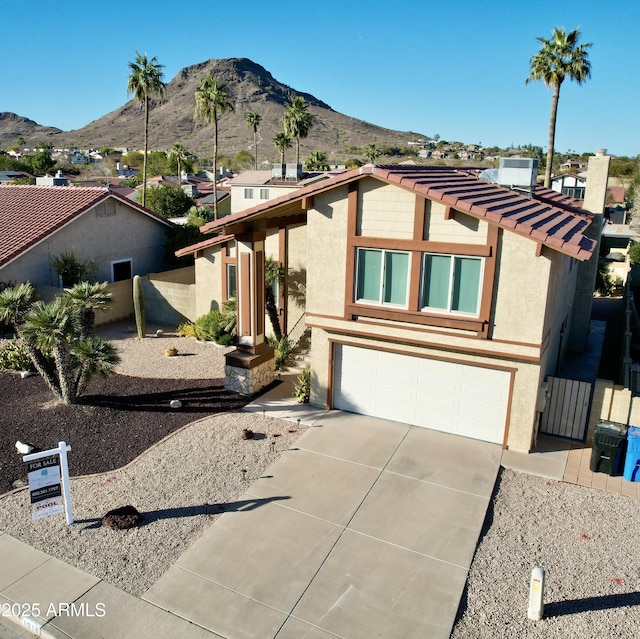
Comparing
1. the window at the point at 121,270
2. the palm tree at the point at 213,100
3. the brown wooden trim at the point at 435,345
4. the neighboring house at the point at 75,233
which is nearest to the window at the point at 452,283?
the brown wooden trim at the point at 435,345

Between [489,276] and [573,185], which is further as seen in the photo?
[573,185]

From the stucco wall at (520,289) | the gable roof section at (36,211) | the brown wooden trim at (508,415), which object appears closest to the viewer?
the stucco wall at (520,289)

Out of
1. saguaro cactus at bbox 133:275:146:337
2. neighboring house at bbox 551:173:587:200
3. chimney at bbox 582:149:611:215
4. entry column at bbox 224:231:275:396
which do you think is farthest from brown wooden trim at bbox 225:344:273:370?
neighboring house at bbox 551:173:587:200

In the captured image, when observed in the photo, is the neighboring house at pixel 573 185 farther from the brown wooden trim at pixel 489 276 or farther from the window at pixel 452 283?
the brown wooden trim at pixel 489 276

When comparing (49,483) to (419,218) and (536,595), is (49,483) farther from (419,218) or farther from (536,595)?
(419,218)

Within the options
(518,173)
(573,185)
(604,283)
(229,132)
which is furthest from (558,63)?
(229,132)

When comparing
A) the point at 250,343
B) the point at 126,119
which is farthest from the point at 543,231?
the point at 126,119
